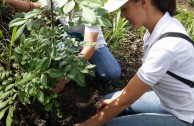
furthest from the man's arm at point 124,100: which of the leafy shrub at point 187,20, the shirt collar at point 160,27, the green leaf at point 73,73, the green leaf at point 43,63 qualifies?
the leafy shrub at point 187,20

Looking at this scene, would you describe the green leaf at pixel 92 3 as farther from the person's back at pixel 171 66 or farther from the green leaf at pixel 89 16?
the person's back at pixel 171 66

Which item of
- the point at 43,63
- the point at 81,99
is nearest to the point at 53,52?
the point at 43,63

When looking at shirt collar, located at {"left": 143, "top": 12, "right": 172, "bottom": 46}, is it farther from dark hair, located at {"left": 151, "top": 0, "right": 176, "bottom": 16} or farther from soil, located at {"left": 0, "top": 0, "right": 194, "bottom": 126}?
soil, located at {"left": 0, "top": 0, "right": 194, "bottom": 126}

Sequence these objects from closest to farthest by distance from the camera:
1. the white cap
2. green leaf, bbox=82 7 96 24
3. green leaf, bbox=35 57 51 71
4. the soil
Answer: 1. green leaf, bbox=82 7 96 24
2. green leaf, bbox=35 57 51 71
3. the white cap
4. the soil

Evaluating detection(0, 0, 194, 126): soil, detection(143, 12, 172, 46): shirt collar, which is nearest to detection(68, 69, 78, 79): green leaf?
detection(143, 12, 172, 46): shirt collar

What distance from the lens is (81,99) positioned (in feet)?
7.27

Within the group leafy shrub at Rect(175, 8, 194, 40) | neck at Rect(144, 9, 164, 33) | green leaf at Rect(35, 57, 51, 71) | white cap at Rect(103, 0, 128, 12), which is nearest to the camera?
green leaf at Rect(35, 57, 51, 71)

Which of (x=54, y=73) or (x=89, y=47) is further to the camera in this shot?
(x=89, y=47)

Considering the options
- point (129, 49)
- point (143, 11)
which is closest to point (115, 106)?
point (143, 11)

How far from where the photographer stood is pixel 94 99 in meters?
2.26

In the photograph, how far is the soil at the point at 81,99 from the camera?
1.89 m

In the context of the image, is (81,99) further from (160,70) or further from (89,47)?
(160,70)

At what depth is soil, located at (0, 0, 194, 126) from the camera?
1891mm

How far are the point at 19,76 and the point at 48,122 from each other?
1.62 ft
